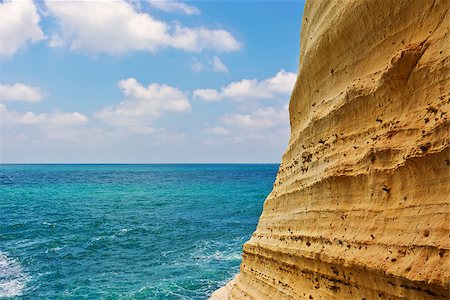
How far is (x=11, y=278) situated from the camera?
70.6 ft

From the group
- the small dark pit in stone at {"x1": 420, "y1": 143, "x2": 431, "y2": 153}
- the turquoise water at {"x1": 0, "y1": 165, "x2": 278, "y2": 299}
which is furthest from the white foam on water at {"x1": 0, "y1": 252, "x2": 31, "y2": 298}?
the small dark pit in stone at {"x1": 420, "y1": 143, "x2": 431, "y2": 153}

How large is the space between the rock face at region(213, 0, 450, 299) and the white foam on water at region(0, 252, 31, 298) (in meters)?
15.5

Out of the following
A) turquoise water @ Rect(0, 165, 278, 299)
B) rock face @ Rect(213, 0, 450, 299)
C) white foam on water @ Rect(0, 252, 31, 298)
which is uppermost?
rock face @ Rect(213, 0, 450, 299)

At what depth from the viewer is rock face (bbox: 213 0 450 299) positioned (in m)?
5.78

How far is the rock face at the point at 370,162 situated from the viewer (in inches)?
227

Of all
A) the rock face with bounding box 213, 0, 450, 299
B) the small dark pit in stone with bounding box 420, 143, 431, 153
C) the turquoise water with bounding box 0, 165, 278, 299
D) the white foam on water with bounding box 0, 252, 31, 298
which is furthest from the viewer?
the turquoise water with bounding box 0, 165, 278, 299

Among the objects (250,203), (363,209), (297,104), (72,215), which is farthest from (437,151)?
(250,203)

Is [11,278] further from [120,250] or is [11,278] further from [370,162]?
[370,162]

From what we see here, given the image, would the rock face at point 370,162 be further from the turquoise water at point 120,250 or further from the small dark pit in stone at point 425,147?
the turquoise water at point 120,250

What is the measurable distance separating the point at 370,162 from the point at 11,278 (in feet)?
71.7

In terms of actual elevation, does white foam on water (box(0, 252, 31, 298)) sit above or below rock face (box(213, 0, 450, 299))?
below

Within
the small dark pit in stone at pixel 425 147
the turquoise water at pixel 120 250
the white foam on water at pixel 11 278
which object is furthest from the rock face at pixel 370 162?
the white foam on water at pixel 11 278

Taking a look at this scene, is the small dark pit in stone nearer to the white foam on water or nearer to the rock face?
the rock face

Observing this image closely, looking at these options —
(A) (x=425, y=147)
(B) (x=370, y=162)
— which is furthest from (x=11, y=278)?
(A) (x=425, y=147)
